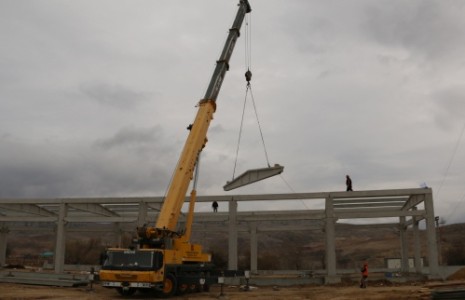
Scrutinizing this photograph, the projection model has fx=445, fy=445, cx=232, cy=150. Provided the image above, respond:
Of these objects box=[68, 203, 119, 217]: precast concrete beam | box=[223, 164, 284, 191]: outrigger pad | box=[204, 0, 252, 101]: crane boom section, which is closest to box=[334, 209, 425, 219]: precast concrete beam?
box=[223, 164, 284, 191]: outrigger pad

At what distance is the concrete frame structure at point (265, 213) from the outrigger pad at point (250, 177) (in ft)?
15.8

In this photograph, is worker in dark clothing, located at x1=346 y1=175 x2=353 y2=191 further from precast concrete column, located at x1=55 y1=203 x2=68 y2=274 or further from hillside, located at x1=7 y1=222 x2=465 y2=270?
precast concrete column, located at x1=55 y1=203 x2=68 y2=274

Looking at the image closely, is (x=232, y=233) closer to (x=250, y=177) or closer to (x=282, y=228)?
(x=250, y=177)

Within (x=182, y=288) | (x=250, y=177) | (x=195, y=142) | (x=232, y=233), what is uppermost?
(x=195, y=142)

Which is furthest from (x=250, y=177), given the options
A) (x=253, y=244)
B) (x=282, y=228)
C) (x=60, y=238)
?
(x=60, y=238)

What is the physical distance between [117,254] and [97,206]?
17134mm

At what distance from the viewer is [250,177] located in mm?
23688

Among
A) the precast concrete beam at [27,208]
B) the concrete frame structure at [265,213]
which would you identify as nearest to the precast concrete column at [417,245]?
the concrete frame structure at [265,213]

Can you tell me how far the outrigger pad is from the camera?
76.4 ft

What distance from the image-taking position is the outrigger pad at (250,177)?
23281 mm

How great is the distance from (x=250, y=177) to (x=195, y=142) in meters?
5.25

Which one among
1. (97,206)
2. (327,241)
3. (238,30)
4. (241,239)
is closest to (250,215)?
(327,241)

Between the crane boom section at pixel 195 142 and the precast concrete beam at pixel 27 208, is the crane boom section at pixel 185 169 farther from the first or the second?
the precast concrete beam at pixel 27 208

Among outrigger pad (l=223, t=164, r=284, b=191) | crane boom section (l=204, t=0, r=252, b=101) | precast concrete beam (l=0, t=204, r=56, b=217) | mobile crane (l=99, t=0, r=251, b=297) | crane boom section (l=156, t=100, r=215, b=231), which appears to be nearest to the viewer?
mobile crane (l=99, t=0, r=251, b=297)
